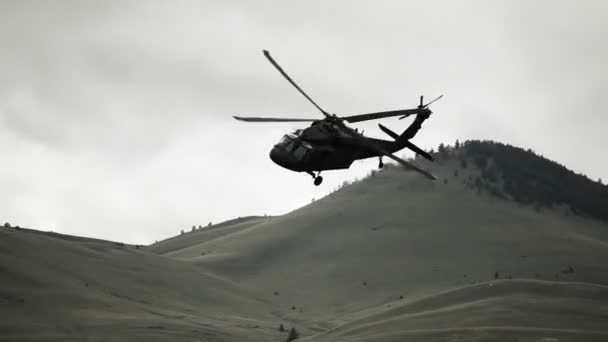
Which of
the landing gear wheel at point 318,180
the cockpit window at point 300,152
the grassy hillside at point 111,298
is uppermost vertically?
the cockpit window at point 300,152

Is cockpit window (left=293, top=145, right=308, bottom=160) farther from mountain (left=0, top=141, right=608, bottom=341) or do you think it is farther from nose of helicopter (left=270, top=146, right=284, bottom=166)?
mountain (left=0, top=141, right=608, bottom=341)

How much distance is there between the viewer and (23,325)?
27234 mm

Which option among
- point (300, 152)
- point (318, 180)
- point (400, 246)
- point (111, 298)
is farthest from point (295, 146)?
point (400, 246)

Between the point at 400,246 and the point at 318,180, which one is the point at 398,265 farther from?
the point at 318,180

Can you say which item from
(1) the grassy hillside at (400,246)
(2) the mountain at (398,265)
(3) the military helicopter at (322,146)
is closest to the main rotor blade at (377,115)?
(3) the military helicopter at (322,146)

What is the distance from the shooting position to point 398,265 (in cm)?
4647

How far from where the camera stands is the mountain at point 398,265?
1129 inches

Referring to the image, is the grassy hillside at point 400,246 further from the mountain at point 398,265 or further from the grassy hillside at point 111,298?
the grassy hillside at point 111,298

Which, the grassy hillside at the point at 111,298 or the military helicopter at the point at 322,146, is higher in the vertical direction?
the military helicopter at the point at 322,146

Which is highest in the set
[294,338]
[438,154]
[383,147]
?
[438,154]

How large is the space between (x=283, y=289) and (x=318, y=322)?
7578mm

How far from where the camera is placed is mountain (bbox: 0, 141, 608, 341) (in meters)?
28.7

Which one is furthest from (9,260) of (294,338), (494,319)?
(494,319)

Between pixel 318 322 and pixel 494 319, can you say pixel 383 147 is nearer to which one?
pixel 494 319
